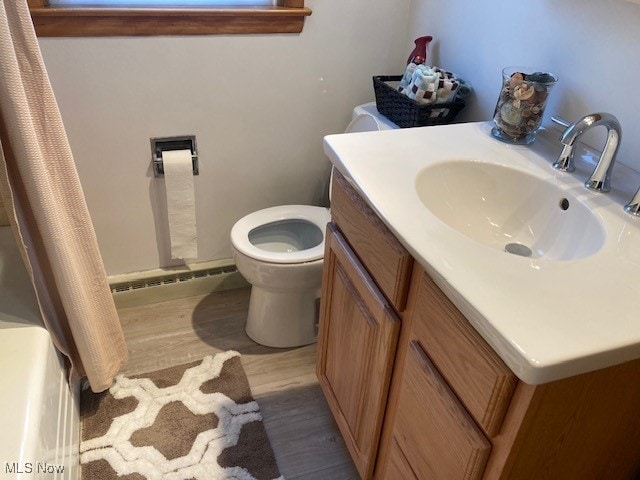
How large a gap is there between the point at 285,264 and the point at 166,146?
0.61 m

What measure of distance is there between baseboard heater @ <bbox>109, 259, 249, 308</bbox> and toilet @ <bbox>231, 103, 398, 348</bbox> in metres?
0.28

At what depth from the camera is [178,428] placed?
64.0 inches

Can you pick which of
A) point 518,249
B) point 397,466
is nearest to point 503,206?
point 518,249

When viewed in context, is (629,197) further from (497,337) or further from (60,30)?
(60,30)

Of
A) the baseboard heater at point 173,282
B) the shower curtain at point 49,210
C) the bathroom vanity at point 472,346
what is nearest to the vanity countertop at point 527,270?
the bathroom vanity at point 472,346

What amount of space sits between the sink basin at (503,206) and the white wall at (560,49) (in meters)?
0.20

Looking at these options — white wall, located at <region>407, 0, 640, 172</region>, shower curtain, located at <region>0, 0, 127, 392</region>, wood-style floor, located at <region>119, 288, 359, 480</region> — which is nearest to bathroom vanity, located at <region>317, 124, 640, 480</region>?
white wall, located at <region>407, 0, 640, 172</region>

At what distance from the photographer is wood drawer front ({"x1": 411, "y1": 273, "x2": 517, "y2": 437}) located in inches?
29.9

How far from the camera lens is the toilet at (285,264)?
1.72 m

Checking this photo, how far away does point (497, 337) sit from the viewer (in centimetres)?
72

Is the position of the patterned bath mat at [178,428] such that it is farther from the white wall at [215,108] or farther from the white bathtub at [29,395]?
the white wall at [215,108]

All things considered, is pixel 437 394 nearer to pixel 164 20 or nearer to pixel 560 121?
pixel 560 121

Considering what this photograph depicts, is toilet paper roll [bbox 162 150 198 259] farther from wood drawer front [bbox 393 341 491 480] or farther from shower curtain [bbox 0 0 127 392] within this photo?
wood drawer front [bbox 393 341 491 480]

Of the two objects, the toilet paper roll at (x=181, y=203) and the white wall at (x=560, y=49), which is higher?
the white wall at (x=560, y=49)
